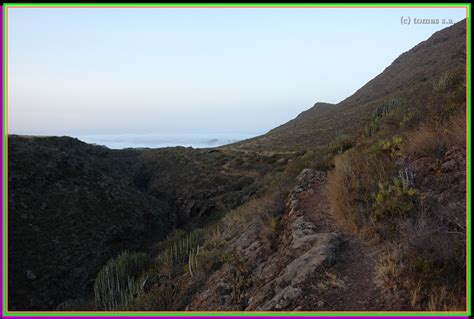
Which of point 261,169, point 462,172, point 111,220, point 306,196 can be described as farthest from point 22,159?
point 462,172

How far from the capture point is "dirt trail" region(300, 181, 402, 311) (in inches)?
153

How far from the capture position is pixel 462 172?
5.39 metres

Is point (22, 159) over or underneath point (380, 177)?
over

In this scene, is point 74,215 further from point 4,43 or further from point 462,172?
point 462,172

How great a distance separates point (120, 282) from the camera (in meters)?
9.23

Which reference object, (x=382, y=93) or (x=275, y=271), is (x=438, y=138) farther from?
(x=382, y=93)

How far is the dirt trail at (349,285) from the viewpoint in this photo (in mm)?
3884

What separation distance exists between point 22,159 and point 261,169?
14.9 metres

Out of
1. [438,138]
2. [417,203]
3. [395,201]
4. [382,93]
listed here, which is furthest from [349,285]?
[382,93]

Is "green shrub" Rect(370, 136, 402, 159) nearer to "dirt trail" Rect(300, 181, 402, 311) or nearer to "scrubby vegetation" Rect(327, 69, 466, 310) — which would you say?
"scrubby vegetation" Rect(327, 69, 466, 310)

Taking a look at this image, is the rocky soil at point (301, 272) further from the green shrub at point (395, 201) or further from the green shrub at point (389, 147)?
the green shrub at point (389, 147)

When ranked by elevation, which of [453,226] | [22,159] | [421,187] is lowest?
[453,226]

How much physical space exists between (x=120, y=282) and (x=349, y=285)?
22.8 feet

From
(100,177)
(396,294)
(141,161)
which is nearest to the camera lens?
(396,294)
